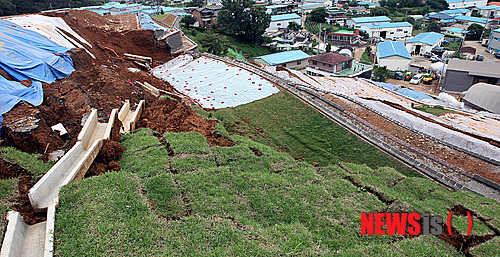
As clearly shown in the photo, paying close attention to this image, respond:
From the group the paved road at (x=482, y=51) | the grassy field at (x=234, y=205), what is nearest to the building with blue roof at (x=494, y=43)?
the paved road at (x=482, y=51)

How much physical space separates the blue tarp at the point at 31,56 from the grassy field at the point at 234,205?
15.7 ft

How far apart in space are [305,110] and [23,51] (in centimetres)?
1131

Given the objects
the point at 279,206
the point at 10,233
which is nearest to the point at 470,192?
the point at 279,206

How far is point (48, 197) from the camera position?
5707mm

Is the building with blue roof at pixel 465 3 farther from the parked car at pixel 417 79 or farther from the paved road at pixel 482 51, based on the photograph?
the parked car at pixel 417 79

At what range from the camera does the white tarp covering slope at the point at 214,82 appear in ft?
44.4

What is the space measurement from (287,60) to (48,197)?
2937 cm

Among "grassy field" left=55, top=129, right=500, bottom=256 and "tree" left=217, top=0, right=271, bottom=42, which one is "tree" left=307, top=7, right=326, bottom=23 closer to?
"tree" left=217, top=0, right=271, bottom=42

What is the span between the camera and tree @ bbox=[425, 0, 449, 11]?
7156 cm

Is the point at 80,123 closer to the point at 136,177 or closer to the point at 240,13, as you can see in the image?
the point at 136,177

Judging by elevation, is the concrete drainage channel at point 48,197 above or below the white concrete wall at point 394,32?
above

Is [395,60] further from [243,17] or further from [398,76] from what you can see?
[243,17]

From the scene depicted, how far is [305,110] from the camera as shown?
1246 centimetres

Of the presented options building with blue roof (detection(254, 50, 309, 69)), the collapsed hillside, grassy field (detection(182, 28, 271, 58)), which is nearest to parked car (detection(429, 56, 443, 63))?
building with blue roof (detection(254, 50, 309, 69))
